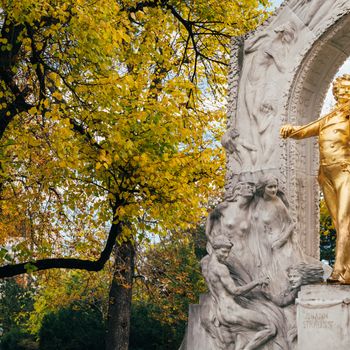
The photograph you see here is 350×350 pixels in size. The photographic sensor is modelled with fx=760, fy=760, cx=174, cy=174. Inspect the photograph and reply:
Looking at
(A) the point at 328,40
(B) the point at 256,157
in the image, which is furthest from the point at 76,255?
(A) the point at 328,40

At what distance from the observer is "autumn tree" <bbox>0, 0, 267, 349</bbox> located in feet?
36.3

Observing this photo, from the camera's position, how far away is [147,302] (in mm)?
20938

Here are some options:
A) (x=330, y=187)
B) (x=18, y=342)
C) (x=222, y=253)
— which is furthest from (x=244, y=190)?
(x=18, y=342)

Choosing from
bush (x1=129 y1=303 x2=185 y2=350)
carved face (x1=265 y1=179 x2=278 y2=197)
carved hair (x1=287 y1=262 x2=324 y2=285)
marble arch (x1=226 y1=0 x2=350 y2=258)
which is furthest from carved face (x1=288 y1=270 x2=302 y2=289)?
bush (x1=129 y1=303 x2=185 y2=350)

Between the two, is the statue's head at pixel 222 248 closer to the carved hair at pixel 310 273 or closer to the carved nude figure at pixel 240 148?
the carved hair at pixel 310 273

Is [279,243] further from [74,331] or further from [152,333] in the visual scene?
[74,331]

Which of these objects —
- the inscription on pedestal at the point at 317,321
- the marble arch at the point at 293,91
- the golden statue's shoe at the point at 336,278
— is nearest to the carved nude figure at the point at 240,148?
the marble arch at the point at 293,91

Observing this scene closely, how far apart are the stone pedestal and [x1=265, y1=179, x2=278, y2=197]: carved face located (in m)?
1.29

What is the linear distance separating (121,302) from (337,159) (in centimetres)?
832

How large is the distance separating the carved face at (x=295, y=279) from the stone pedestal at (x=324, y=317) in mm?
164

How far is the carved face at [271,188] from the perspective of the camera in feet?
29.0

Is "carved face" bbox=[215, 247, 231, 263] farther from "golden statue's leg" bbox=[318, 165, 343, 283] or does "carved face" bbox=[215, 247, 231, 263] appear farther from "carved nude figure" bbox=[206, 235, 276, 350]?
"golden statue's leg" bbox=[318, 165, 343, 283]

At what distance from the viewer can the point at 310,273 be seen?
816 cm

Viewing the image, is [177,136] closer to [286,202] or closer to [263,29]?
[263,29]
